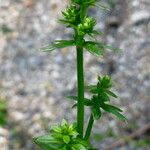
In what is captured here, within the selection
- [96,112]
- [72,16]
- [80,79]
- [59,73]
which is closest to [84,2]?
[72,16]

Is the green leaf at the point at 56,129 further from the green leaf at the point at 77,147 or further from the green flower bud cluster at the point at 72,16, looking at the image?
the green flower bud cluster at the point at 72,16

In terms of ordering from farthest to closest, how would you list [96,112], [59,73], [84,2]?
[59,73], [96,112], [84,2]

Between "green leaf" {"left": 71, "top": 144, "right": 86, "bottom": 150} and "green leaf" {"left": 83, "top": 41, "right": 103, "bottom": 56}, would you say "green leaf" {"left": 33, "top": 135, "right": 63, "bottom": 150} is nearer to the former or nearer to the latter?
"green leaf" {"left": 71, "top": 144, "right": 86, "bottom": 150}

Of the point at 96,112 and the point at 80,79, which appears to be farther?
the point at 96,112

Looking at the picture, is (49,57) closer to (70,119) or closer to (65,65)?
(65,65)

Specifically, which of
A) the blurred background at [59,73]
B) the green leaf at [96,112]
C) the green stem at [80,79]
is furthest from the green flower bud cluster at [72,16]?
the blurred background at [59,73]

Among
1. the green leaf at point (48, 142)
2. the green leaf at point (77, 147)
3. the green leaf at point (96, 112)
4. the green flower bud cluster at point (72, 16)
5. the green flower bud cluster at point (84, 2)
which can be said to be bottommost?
the green leaf at point (77, 147)

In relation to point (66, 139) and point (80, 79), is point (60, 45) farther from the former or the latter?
point (66, 139)
